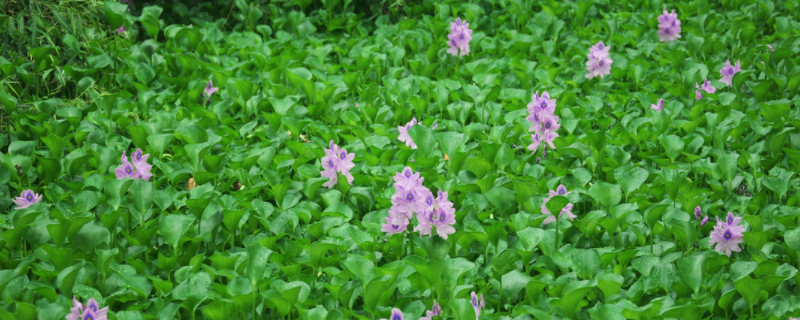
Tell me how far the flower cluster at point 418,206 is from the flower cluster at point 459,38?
1.83m

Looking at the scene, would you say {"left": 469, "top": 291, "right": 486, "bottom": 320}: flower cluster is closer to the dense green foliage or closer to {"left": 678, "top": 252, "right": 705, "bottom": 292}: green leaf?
the dense green foliage

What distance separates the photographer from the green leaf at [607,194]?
9.05 feet

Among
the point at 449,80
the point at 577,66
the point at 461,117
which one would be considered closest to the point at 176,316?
the point at 461,117

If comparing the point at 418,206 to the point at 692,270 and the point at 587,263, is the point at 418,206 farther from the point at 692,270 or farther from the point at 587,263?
the point at 692,270

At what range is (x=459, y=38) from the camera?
417 centimetres

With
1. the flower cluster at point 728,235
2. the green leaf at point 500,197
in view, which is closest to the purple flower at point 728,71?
the flower cluster at point 728,235

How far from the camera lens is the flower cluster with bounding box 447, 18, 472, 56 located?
4.15 m

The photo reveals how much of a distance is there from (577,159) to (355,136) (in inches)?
36.9

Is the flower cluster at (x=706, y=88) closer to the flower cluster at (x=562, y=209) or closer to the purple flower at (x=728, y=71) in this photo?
the purple flower at (x=728, y=71)

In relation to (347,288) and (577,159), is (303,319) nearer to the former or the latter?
(347,288)

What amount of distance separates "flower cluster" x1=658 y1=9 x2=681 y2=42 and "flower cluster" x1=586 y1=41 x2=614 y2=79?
29.0 inches

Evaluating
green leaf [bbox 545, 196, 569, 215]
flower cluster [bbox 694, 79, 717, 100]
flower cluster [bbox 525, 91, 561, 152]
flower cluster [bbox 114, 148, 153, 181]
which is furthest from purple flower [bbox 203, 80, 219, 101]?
flower cluster [bbox 694, 79, 717, 100]

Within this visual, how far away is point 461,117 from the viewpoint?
356 centimetres

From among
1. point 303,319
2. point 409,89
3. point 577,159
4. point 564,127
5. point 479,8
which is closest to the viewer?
point 303,319
